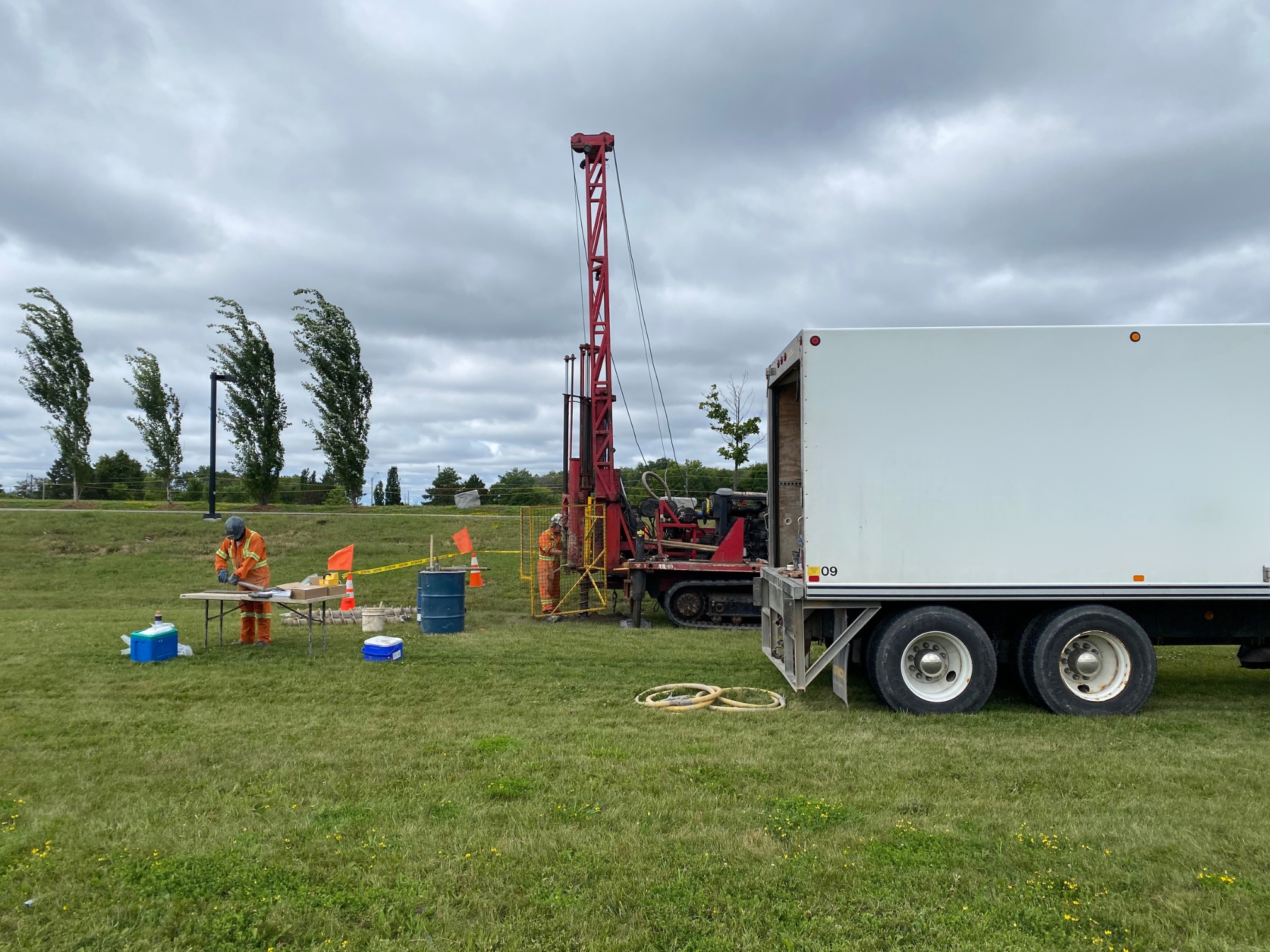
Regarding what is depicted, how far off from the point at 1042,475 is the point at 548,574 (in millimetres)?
9228

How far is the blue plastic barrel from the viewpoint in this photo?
11852 millimetres

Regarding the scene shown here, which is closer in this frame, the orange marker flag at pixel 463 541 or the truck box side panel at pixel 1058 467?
the truck box side panel at pixel 1058 467

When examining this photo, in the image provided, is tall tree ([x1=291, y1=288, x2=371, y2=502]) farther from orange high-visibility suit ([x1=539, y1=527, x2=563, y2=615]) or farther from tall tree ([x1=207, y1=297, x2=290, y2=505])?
orange high-visibility suit ([x1=539, y1=527, x2=563, y2=615])

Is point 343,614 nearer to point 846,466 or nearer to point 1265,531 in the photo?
point 846,466

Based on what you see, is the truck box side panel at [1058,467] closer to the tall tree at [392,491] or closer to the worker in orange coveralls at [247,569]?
the worker in orange coveralls at [247,569]

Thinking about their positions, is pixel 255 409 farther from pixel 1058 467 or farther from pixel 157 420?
pixel 1058 467

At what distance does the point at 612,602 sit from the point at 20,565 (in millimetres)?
14840

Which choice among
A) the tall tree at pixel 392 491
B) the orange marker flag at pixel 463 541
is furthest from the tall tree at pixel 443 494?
the orange marker flag at pixel 463 541

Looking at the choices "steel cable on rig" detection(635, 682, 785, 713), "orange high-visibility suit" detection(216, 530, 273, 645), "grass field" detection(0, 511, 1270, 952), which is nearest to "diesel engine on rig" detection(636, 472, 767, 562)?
"grass field" detection(0, 511, 1270, 952)

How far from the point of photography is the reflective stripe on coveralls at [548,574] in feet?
47.0

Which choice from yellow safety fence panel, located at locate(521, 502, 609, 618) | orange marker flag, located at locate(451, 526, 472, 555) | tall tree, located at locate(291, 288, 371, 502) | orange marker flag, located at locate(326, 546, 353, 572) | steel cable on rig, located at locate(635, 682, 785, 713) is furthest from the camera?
tall tree, located at locate(291, 288, 371, 502)

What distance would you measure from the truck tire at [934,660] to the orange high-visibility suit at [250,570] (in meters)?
7.54

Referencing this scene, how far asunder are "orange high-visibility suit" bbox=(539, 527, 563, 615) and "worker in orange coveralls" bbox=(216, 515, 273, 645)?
16.3ft

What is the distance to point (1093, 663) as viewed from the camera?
6.92 metres
